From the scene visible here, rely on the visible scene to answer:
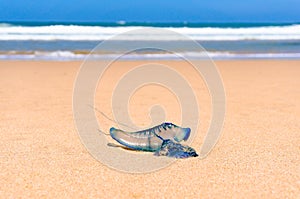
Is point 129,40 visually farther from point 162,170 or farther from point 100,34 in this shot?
point 162,170

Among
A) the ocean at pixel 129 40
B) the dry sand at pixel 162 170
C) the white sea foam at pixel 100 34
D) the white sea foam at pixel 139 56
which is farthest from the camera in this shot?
the white sea foam at pixel 100 34

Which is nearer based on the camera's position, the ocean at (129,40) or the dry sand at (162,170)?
the dry sand at (162,170)

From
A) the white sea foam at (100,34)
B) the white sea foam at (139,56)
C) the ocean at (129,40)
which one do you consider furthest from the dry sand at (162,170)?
the white sea foam at (100,34)

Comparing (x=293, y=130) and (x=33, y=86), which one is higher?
(x=293, y=130)

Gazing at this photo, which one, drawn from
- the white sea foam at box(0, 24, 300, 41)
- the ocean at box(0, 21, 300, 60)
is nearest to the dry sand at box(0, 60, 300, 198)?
the ocean at box(0, 21, 300, 60)

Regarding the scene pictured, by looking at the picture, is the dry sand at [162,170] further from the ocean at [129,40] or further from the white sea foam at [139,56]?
the ocean at [129,40]

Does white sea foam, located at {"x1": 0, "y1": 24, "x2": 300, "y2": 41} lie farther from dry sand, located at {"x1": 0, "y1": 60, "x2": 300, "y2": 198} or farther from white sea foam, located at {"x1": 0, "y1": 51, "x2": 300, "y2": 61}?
dry sand, located at {"x1": 0, "y1": 60, "x2": 300, "y2": 198}

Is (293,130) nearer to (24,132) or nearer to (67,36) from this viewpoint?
(24,132)

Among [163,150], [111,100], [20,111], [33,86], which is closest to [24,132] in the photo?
[20,111]
